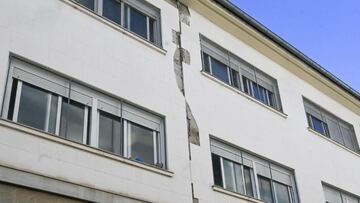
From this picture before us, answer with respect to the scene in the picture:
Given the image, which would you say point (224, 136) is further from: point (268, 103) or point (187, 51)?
point (268, 103)

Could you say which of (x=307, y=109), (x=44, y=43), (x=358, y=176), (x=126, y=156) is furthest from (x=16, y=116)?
(x=358, y=176)

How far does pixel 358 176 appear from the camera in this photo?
16375 mm

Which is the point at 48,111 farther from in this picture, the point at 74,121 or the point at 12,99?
the point at 12,99

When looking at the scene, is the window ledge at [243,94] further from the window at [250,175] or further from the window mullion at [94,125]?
the window mullion at [94,125]

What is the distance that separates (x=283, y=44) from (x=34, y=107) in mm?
9391

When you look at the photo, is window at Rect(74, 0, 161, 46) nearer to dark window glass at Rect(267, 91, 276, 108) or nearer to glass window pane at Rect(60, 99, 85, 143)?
glass window pane at Rect(60, 99, 85, 143)

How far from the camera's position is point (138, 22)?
37.9 feet

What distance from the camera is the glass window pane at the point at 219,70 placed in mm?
13070

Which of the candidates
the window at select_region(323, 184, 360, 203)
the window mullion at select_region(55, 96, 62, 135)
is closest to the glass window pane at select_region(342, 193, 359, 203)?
the window at select_region(323, 184, 360, 203)

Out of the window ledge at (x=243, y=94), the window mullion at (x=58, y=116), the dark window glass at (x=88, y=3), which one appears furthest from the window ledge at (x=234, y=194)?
the dark window glass at (x=88, y=3)

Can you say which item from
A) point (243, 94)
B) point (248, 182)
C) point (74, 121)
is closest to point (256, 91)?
point (243, 94)

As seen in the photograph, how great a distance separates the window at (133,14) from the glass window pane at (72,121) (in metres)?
2.54

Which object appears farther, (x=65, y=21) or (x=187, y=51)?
(x=187, y=51)

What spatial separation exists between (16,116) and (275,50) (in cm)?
957
